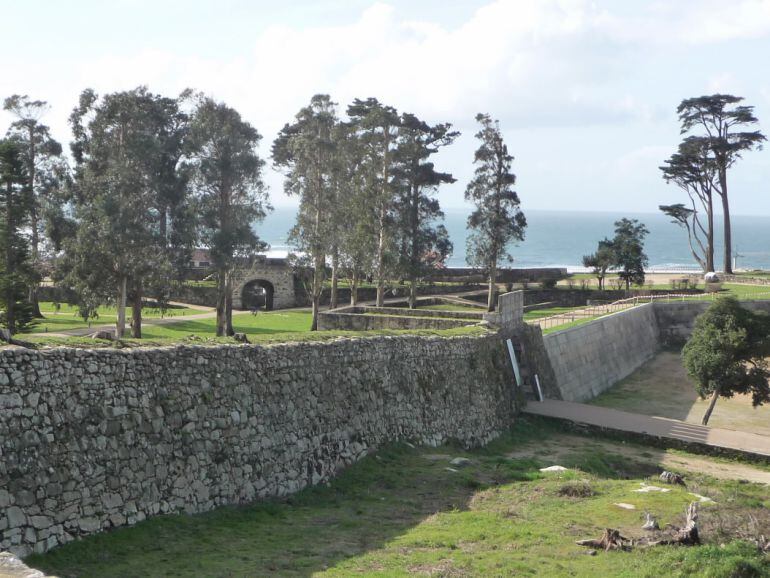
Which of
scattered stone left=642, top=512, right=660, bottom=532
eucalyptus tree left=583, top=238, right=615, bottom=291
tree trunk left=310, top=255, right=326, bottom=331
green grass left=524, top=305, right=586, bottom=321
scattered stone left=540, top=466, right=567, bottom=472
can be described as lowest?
scattered stone left=540, top=466, right=567, bottom=472

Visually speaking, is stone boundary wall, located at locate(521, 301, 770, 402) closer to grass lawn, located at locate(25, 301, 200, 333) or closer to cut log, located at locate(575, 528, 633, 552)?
grass lawn, located at locate(25, 301, 200, 333)

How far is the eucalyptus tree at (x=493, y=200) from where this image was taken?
51969 millimetres

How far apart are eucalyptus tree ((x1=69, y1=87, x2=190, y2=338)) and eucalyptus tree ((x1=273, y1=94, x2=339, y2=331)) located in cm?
750

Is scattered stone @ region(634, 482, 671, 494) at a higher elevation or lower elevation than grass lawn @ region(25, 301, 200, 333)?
lower

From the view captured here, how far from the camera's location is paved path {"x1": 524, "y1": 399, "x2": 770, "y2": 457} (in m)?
28.2

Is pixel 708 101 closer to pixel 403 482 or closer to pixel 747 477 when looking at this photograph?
pixel 747 477

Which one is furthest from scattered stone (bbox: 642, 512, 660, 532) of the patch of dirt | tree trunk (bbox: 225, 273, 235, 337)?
tree trunk (bbox: 225, 273, 235, 337)

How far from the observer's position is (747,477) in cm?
2512

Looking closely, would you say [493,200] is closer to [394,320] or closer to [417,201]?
[417,201]

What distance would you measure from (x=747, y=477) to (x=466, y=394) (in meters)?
8.36

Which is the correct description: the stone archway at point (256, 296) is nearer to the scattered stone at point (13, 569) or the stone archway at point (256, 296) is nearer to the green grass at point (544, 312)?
the green grass at point (544, 312)

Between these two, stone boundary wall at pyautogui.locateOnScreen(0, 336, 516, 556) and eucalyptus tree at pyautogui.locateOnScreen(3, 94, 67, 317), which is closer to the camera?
stone boundary wall at pyautogui.locateOnScreen(0, 336, 516, 556)

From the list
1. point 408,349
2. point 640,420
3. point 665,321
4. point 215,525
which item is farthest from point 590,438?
point 665,321

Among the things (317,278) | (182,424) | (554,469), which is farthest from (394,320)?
(182,424)
